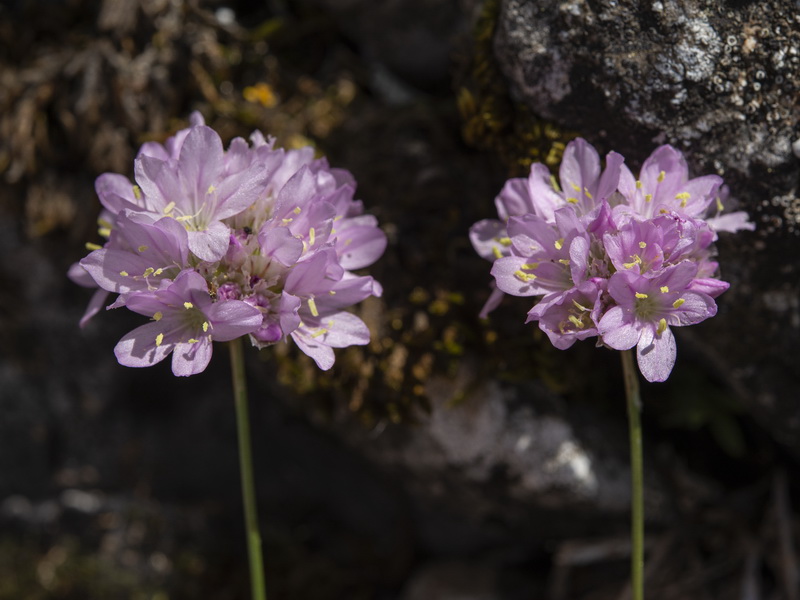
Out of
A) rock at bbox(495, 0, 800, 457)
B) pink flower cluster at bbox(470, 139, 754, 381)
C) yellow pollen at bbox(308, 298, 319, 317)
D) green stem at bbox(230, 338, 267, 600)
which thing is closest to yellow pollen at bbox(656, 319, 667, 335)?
pink flower cluster at bbox(470, 139, 754, 381)

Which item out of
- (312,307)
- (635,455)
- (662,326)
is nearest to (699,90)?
(662,326)

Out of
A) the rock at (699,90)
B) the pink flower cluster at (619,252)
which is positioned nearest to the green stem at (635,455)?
the pink flower cluster at (619,252)

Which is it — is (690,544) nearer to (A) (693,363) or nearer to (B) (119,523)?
(A) (693,363)

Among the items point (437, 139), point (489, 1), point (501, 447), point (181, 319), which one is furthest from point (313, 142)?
point (501, 447)

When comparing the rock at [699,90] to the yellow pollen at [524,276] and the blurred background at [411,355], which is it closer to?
the blurred background at [411,355]

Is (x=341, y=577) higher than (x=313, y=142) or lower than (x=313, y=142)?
lower

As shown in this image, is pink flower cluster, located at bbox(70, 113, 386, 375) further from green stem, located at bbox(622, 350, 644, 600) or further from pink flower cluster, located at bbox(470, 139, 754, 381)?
green stem, located at bbox(622, 350, 644, 600)
